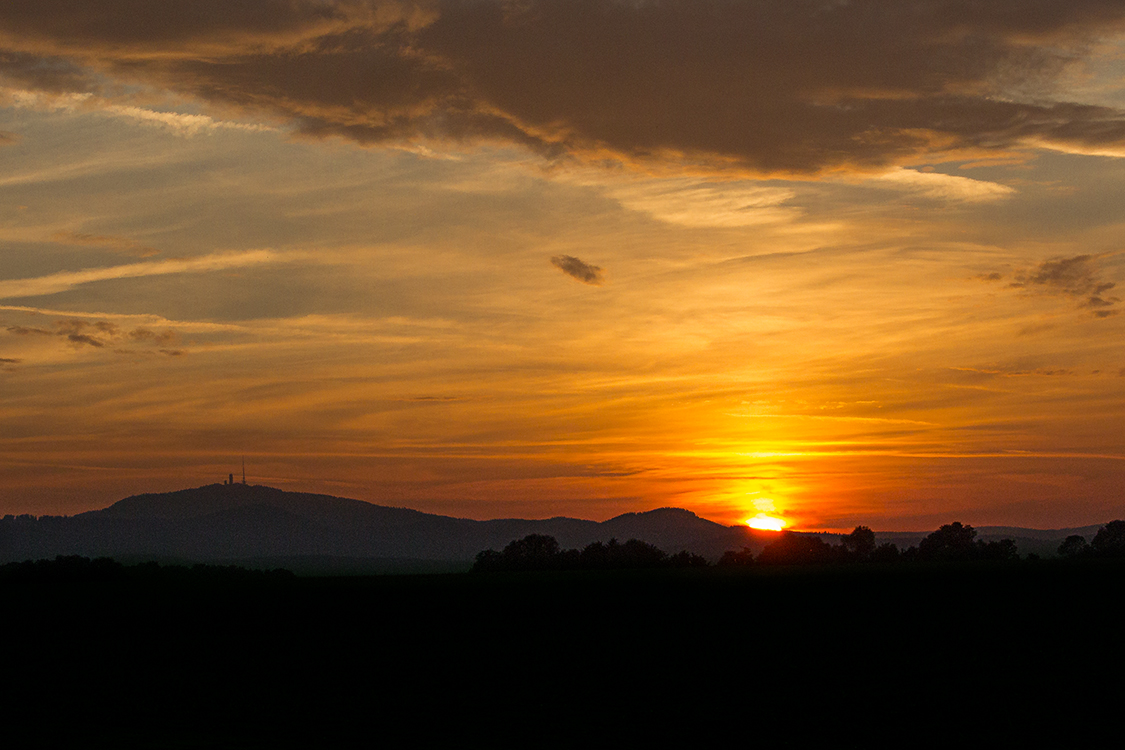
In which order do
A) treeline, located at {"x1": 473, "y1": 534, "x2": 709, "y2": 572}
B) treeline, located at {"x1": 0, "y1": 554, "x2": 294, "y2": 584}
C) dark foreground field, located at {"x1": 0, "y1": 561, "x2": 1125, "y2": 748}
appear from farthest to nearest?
treeline, located at {"x1": 473, "y1": 534, "x2": 709, "y2": 572} < treeline, located at {"x1": 0, "y1": 554, "x2": 294, "y2": 584} < dark foreground field, located at {"x1": 0, "y1": 561, "x2": 1125, "y2": 748}

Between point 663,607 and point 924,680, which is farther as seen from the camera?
point 663,607

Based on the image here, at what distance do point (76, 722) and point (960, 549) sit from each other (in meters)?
180

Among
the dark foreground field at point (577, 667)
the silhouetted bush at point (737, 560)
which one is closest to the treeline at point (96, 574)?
the dark foreground field at point (577, 667)

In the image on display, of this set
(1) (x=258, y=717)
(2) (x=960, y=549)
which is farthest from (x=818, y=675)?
(2) (x=960, y=549)

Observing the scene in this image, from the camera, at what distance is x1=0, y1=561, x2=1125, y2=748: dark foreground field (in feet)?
141

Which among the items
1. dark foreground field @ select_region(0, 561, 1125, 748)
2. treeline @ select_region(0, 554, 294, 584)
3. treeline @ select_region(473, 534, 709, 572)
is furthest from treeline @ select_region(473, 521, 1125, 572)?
dark foreground field @ select_region(0, 561, 1125, 748)

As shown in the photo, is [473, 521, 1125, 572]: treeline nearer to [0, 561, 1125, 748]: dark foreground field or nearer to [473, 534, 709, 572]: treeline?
[473, 534, 709, 572]: treeline

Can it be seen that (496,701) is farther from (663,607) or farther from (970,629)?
(663,607)

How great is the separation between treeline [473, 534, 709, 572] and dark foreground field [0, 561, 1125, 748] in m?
74.2

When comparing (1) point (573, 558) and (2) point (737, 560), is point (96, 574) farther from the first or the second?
(2) point (737, 560)

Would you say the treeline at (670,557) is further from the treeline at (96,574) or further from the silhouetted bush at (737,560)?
the treeline at (96,574)

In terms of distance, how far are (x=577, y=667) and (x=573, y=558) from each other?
126093 mm

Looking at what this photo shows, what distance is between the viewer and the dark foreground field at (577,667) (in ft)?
141

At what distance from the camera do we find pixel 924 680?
52.8 meters
